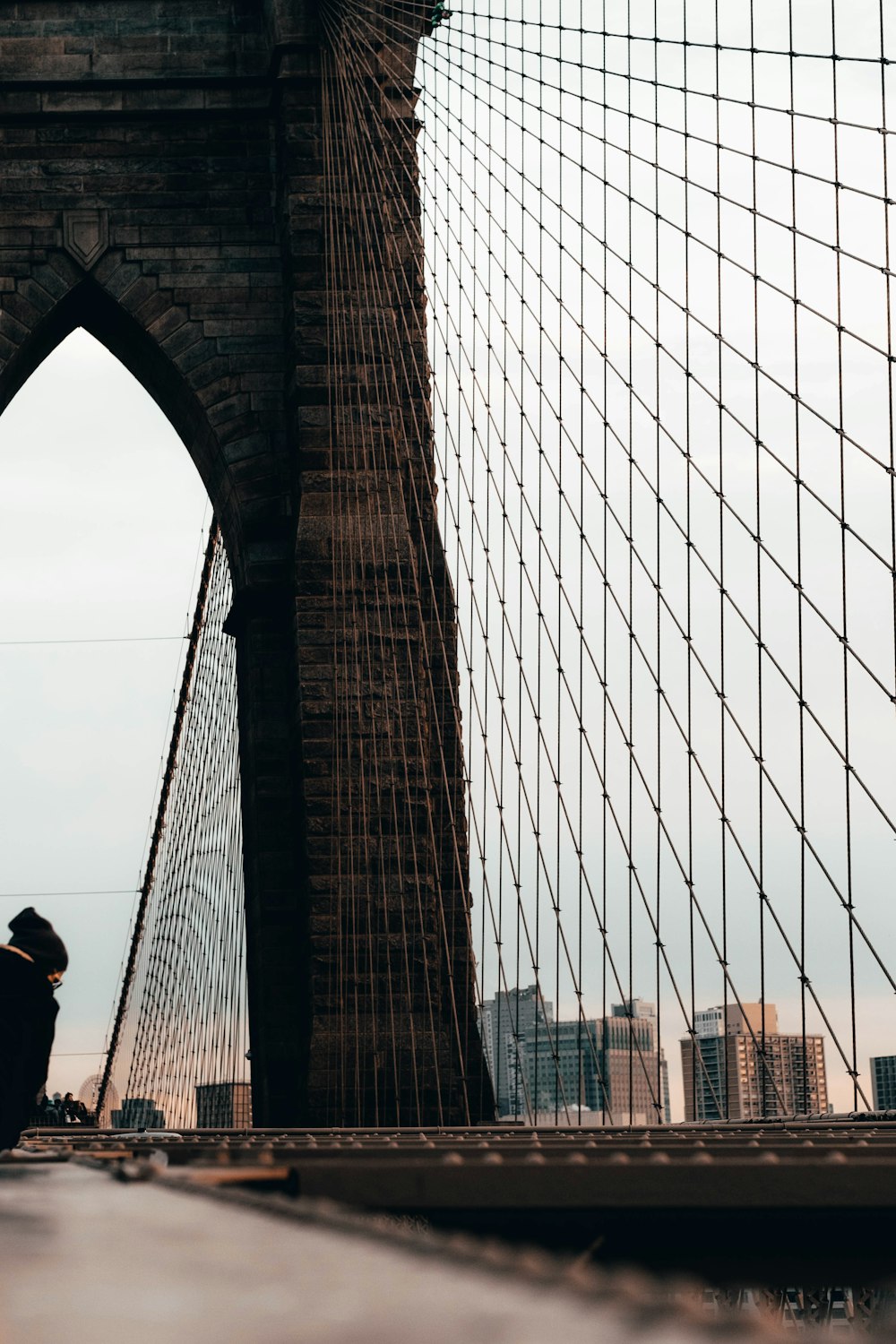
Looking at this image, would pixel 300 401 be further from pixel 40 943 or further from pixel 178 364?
pixel 40 943

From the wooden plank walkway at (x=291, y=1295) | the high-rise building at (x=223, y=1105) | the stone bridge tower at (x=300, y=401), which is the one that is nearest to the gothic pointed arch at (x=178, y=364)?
the stone bridge tower at (x=300, y=401)

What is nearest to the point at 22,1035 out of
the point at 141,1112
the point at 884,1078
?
the point at 884,1078

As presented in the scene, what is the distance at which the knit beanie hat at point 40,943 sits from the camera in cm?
375

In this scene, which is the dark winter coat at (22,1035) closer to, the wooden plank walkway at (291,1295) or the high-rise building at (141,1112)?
the wooden plank walkway at (291,1295)

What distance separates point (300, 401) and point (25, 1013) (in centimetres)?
612

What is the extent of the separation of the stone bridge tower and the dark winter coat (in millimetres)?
4768

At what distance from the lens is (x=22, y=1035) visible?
3.54 meters

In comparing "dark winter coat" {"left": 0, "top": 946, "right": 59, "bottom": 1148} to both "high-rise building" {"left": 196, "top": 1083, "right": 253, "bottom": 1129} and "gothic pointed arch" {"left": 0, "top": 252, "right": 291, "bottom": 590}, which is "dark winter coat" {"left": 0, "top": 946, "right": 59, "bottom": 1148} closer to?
"gothic pointed arch" {"left": 0, "top": 252, "right": 291, "bottom": 590}

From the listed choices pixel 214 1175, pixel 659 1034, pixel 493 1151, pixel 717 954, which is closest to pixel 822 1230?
pixel 214 1175

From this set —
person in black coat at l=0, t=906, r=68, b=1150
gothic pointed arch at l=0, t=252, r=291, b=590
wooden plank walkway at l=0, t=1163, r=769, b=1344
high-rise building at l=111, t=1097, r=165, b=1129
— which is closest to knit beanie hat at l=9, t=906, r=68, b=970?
person in black coat at l=0, t=906, r=68, b=1150

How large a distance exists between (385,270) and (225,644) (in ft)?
16.1

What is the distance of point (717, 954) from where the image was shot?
230 inches

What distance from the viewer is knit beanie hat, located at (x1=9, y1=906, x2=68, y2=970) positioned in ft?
12.3

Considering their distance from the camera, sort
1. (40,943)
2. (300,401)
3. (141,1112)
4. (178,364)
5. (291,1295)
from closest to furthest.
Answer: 1. (291,1295)
2. (40,943)
3. (300,401)
4. (178,364)
5. (141,1112)
